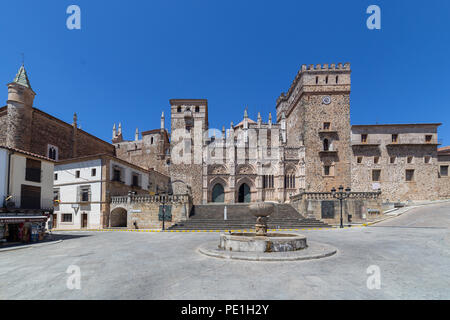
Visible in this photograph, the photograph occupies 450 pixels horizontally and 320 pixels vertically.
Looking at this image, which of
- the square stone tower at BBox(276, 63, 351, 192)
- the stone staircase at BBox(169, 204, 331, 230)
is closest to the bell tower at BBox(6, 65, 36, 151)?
the stone staircase at BBox(169, 204, 331, 230)

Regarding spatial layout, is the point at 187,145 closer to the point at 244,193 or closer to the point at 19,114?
the point at 244,193

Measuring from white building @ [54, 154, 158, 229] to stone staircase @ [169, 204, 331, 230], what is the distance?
29.9 ft

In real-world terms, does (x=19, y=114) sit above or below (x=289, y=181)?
above

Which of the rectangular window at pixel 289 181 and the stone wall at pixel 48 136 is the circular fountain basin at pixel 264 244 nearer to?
the rectangular window at pixel 289 181

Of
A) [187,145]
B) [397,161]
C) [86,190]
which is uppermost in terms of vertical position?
[187,145]

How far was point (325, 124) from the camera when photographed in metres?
34.3

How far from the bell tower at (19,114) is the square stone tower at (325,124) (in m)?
33.1

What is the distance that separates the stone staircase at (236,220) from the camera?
19.8 meters

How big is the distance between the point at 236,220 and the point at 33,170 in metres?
15.3

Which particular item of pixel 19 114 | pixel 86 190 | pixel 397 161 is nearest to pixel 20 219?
pixel 86 190

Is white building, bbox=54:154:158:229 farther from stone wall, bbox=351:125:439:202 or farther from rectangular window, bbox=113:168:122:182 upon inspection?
stone wall, bbox=351:125:439:202
